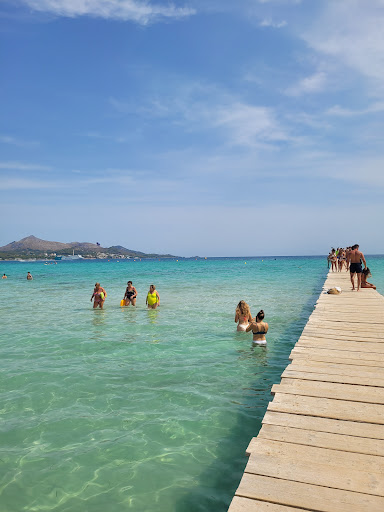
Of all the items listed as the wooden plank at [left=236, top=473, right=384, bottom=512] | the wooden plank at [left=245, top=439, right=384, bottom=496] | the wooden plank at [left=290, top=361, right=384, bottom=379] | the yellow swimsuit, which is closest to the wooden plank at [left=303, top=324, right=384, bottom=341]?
the wooden plank at [left=290, top=361, right=384, bottom=379]

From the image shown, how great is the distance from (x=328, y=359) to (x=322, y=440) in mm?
3064

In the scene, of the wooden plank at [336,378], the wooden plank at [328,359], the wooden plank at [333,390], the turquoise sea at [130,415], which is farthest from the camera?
the wooden plank at [328,359]

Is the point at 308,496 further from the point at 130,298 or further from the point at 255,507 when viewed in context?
the point at 130,298

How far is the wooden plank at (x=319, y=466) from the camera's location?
3.17 metres

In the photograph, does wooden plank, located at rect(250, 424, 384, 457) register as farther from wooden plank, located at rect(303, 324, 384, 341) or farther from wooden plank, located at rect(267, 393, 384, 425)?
wooden plank, located at rect(303, 324, 384, 341)

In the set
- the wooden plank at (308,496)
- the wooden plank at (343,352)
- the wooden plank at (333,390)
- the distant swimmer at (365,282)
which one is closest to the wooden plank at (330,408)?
the wooden plank at (333,390)

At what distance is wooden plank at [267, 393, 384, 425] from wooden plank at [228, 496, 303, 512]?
5.58ft

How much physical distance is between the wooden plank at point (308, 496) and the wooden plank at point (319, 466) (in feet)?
0.21

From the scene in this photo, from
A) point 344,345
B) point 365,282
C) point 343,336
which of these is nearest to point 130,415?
point 344,345

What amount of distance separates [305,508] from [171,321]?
11575mm

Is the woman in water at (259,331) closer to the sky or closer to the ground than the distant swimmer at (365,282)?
closer to the ground

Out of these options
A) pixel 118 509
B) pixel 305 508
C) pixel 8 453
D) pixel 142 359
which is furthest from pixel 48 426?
pixel 305 508

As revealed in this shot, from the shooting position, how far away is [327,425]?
4.20 meters

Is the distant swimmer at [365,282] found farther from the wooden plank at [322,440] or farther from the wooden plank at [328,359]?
the wooden plank at [322,440]
